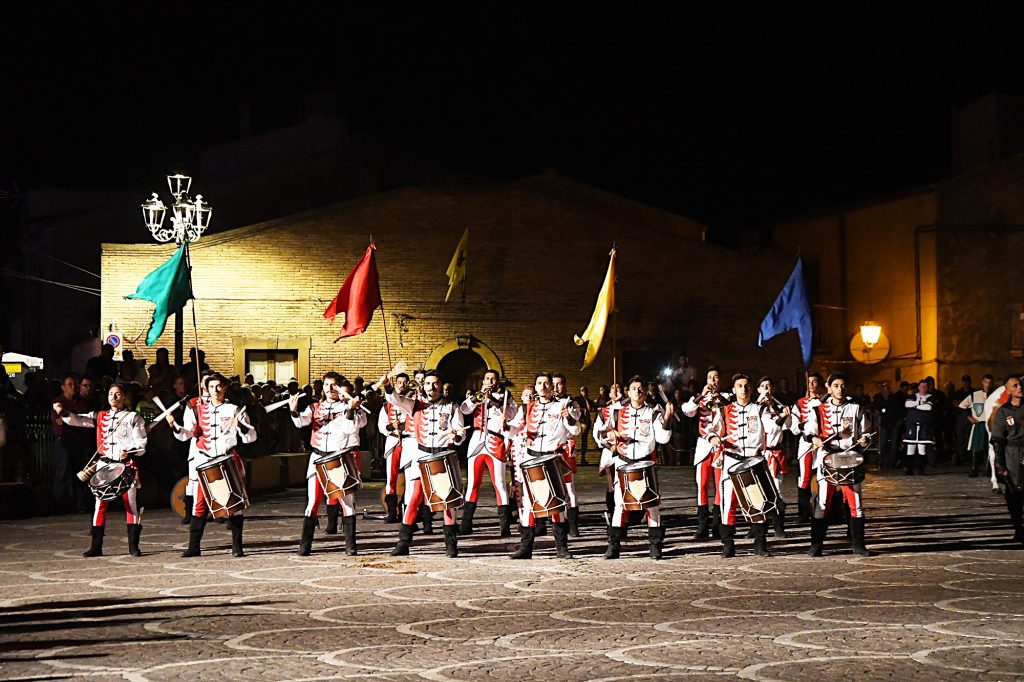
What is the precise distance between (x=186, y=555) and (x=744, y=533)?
6574 millimetres

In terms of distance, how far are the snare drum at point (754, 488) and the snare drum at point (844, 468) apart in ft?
2.16

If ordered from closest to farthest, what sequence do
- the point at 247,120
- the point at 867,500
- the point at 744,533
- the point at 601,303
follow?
the point at 744,533
the point at 601,303
the point at 867,500
the point at 247,120

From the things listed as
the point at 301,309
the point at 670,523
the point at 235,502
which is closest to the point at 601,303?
the point at 670,523

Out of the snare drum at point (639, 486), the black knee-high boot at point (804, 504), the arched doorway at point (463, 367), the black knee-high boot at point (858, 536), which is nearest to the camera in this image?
the black knee-high boot at point (858, 536)

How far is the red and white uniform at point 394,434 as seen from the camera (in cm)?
1605

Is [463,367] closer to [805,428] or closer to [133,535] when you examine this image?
[133,535]

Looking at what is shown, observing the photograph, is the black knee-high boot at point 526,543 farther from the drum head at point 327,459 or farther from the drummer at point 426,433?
the drum head at point 327,459

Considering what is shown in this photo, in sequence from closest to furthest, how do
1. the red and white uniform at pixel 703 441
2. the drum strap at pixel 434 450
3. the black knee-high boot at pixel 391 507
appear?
the drum strap at pixel 434 450, the red and white uniform at pixel 703 441, the black knee-high boot at pixel 391 507

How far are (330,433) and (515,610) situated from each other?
535 cm

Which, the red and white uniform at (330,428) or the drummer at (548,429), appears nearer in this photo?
the drummer at (548,429)

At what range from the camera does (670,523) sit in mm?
19219

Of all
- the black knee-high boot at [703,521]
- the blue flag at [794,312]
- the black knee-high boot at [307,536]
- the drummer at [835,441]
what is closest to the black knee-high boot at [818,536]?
the drummer at [835,441]

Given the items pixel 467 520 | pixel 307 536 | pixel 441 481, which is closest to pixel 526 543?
pixel 441 481

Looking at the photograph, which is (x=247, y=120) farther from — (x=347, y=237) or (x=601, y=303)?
(x=601, y=303)
